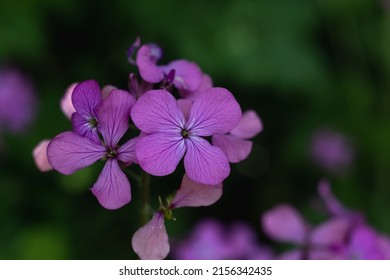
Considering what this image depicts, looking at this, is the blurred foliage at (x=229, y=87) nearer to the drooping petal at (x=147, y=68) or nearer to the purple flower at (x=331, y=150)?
the purple flower at (x=331, y=150)

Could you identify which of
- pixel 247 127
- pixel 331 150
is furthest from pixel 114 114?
pixel 331 150

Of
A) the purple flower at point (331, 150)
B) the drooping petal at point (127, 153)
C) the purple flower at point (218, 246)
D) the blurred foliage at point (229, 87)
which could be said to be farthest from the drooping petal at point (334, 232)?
the purple flower at point (331, 150)

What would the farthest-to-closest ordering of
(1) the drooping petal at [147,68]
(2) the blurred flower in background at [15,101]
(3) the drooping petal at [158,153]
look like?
(2) the blurred flower in background at [15,101] → (1) the drooping petal at [147,68] → (3) the drooping petal at [158,153]

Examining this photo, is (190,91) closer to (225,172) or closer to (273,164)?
(225,172)

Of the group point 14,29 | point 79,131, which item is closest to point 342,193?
point 14,29

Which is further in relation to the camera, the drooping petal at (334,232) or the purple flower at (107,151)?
the drooping petal at (334,232)

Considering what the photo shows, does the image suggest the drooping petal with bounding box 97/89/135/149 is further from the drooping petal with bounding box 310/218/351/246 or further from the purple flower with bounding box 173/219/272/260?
the purple flower with bounding box 173/219/272/260

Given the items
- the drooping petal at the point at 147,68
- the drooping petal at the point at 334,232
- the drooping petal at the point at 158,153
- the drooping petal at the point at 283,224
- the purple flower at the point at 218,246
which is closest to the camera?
the drooping petal at the point at 158,153
